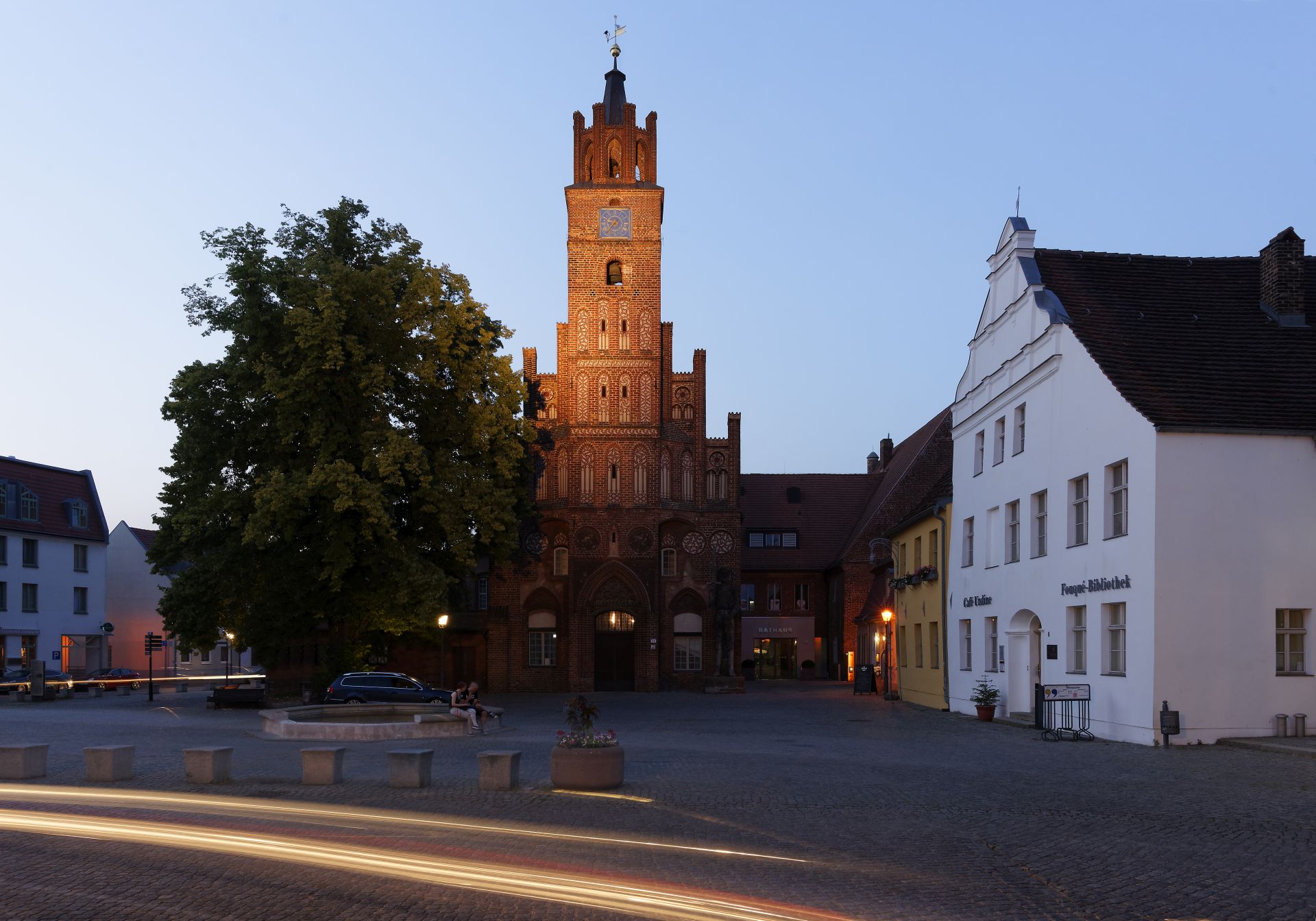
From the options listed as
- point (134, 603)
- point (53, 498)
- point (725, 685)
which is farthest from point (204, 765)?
point (134, 603)

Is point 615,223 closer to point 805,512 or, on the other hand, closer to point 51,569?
point 805,512

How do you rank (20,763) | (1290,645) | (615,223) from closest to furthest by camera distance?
(20,763), (1290,645), (615,223)

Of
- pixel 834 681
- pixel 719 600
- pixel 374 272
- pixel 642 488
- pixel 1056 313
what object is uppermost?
pixel 374 272

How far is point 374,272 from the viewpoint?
3581 centimetres

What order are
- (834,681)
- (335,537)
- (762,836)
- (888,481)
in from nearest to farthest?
(762,836) → (335,537) → (834,681) → (888,481)

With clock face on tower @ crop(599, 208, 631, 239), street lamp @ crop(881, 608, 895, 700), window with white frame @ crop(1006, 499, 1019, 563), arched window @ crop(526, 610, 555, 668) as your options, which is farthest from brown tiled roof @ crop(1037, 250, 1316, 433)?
arched window @ crop(526, 610, 555, 668)

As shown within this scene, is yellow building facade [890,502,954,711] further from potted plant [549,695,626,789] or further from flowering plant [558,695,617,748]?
potted plant [549,695,626,789]

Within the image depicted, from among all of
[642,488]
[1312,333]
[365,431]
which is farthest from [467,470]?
[1312,333]

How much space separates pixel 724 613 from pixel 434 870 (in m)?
44.3

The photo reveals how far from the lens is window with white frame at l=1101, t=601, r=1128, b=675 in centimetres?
2511

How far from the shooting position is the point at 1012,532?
3209 centimetres

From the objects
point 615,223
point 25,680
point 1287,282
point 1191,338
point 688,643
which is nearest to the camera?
point 1191,338

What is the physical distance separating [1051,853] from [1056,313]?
61.2 ft

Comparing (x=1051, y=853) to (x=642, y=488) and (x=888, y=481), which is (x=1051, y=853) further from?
(x=888, y=481)
